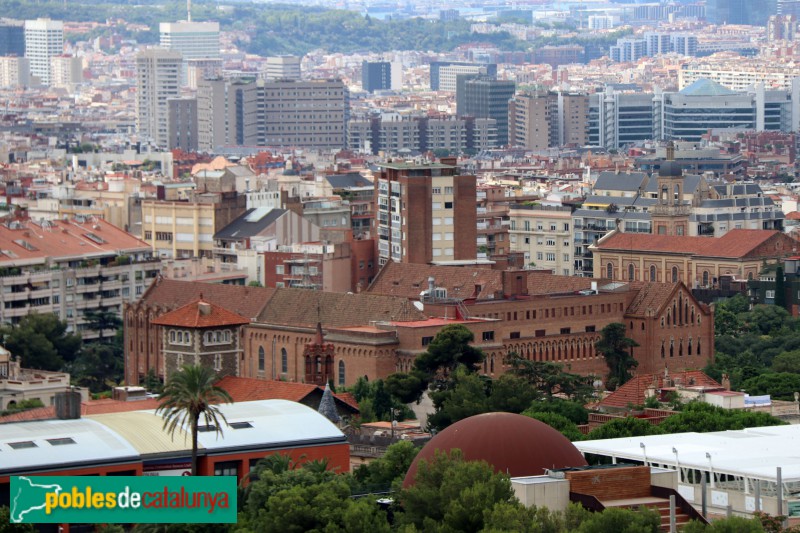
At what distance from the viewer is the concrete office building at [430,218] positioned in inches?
4545

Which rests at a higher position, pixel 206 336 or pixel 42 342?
pixel 206 336

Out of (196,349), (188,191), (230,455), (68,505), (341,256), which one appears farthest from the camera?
(188,191)

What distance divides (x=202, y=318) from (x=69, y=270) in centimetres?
3252

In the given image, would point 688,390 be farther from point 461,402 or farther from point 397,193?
point 397,193

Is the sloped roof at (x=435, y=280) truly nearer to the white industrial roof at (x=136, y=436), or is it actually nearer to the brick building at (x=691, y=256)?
the brick building at (x=691, y=256)

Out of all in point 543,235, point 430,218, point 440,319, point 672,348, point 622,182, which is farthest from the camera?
point 622,182

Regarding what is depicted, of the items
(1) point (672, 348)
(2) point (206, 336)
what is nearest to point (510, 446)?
(2) point (206, 336)

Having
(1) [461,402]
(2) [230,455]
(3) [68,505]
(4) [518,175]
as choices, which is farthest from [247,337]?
(4) [518,175]

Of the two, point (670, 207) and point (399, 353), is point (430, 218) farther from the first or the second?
point (399, 353)

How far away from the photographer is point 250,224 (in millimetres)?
132000

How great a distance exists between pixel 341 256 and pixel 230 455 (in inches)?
2091

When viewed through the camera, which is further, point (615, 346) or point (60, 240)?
point (60, 240)

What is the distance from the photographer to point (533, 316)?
99.1 m

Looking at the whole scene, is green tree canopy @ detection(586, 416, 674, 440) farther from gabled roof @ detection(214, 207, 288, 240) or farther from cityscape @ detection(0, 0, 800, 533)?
gabled roof @ detection(214, 207, 288, 240)
